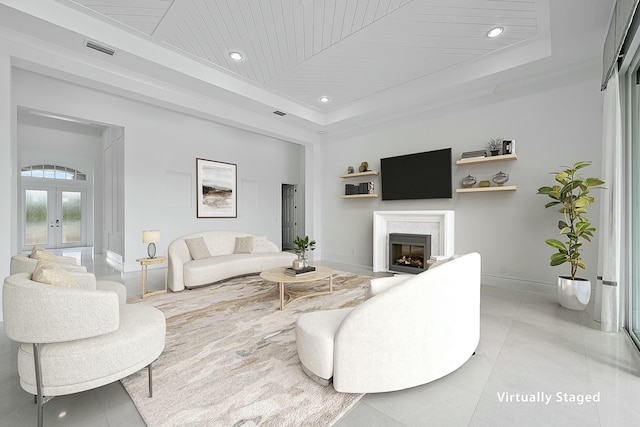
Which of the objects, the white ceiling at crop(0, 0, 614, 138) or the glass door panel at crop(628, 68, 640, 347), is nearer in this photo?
the glass door panel at crop(628, 68, 640, 347)

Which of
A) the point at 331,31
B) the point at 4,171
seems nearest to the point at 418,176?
the point at 331,31

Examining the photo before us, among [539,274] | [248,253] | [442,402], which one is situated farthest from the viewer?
[248,253]

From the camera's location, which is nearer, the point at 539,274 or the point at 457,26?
the point at 457,26

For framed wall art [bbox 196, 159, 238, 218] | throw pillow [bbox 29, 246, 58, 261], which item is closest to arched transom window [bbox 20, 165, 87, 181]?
framed wall art [bbox 196, 159, 238, 218]

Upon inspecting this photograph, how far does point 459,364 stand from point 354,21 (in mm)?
3653

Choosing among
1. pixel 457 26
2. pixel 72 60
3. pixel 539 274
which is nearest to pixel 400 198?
pixel 539 274

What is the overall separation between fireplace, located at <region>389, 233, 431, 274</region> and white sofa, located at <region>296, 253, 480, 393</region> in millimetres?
3326

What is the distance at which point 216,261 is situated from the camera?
4.68 m

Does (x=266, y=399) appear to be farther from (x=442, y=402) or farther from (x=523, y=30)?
(x=523, y=30)

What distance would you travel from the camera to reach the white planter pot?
3.28 m

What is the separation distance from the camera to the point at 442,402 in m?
1.76

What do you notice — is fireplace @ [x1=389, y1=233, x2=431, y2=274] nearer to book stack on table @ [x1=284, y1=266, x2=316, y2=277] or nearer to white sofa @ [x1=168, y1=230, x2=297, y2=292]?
white sofa @ [x1=168, y1=230, x2=297, y2=292]

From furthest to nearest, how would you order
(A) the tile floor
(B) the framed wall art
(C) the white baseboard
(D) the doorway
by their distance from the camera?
(D) the doorway, (B) the framed wall art, (C) the white baseboard, (A) the tile floor

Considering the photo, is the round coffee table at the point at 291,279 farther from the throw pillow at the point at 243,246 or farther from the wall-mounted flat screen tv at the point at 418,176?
the wall-mounted flat screen tv at the point at 418,176
